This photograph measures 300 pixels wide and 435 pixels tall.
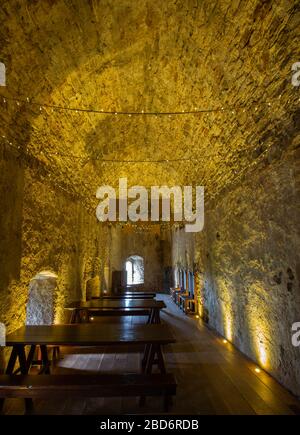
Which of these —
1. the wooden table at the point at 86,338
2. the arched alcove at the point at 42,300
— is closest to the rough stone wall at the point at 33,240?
the arched alcove at the point at 42,300

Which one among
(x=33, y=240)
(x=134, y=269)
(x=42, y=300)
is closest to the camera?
(x=33, y=240)

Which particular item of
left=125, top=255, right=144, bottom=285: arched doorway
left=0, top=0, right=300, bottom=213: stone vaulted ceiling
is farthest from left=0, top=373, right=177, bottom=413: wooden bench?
left=125, top=255, right=144, bottom=285: arched doorway

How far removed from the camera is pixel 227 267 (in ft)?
16.4

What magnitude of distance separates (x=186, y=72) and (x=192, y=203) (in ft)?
13.0

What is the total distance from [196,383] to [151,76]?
5049mm

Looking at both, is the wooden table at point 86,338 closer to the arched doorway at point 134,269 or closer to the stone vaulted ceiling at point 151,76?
the stone vaulted ceiling at point 151,76

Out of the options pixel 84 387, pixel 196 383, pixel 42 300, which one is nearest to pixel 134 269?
pixel 42 300

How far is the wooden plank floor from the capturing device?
265cm

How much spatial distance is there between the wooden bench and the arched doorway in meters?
12.7

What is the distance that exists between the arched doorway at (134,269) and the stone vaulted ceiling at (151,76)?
404 inches

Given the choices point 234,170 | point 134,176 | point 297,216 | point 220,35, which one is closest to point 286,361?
point 297,216

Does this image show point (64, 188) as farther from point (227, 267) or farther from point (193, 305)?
point (193, 305)

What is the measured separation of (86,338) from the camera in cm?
278

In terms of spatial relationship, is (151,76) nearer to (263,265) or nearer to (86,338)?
(263,265)
